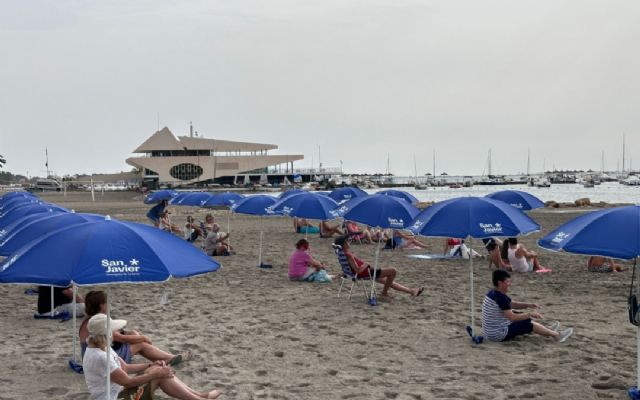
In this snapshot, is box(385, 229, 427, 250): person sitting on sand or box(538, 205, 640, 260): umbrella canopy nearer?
box(538, 205, 640, 260): umbrella canopy

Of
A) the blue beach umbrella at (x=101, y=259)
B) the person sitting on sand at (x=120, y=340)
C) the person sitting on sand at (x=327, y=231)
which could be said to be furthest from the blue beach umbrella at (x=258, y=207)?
the blue beach umbrella at (x=101, y=259)

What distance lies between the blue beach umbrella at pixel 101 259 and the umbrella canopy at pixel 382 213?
17.1 feet

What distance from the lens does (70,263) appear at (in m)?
4.25

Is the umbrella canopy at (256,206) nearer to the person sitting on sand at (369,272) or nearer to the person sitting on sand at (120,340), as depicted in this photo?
the person sitting on sand at (369,272)

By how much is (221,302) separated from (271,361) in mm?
3494

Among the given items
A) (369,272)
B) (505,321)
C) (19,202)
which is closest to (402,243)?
(369,272)

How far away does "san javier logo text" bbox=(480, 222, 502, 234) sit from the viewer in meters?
7.63

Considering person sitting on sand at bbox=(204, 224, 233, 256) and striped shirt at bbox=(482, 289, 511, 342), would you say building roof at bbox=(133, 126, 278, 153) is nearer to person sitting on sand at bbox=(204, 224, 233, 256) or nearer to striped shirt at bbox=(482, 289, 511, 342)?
person sitting on sand at bbox=(204, 224, 233, 256)

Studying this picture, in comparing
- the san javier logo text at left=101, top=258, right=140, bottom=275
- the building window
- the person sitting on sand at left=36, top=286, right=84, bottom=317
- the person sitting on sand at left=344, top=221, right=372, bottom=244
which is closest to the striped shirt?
the san javier logo text at left=101, top=258, right=140, bottom=275

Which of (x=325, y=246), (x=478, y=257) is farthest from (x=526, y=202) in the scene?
(x=325, y=246)

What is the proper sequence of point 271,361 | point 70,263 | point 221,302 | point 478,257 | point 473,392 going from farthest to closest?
point 478,257 < point 221,302 < point 271,361 < point 473,392 < point 70,263

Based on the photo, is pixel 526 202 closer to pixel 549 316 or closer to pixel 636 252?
pixel 549 316

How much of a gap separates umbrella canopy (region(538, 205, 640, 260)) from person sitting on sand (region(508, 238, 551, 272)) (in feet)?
24.9

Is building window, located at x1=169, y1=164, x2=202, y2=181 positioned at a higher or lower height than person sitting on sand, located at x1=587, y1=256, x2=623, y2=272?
higher
